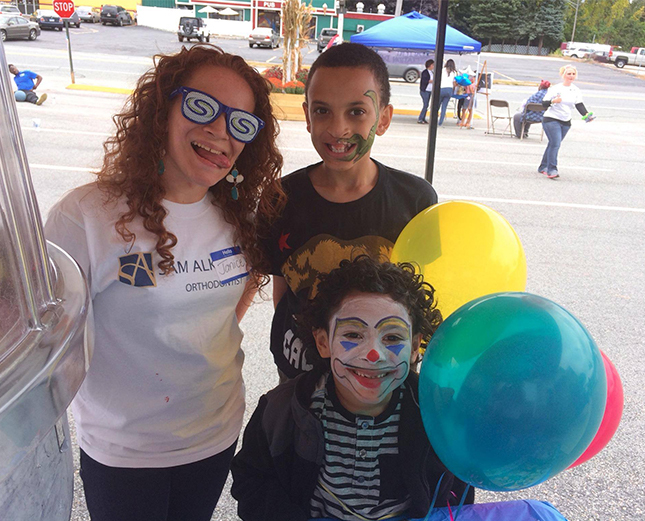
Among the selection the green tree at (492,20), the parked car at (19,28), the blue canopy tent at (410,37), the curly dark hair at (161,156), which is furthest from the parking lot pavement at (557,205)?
the parked car at (19,28)

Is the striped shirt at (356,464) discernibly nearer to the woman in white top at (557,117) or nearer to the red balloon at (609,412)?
the red balloon at (609,412)

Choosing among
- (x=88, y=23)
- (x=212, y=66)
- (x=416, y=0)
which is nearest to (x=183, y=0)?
(x=88, y=23)

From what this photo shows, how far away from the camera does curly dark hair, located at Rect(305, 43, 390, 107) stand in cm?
177

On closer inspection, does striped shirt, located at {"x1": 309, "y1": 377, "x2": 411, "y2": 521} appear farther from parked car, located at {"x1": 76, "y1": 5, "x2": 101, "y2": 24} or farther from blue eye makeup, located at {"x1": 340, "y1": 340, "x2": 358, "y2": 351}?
parked car, located at {"x1": 76, "y1": 5, "x2": 101, "y2": 24}

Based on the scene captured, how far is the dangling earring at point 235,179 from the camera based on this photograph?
5.38 feet

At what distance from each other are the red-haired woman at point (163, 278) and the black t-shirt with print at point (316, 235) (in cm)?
21

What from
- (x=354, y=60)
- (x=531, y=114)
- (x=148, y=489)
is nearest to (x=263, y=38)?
(x=531, y=114)

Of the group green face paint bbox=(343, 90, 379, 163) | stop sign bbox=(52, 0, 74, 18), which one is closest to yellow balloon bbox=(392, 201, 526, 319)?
green face paint bbox=(343, 90, 379, 163)

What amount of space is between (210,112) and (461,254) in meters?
0.87

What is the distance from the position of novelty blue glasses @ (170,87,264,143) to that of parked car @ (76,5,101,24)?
34.4 meters

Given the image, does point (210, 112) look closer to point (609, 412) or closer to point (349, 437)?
point (349, 437)

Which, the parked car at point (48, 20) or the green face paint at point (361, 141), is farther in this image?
the parked car at point (48, 20)

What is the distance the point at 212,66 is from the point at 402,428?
1.16 m

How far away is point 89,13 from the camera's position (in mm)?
31125
